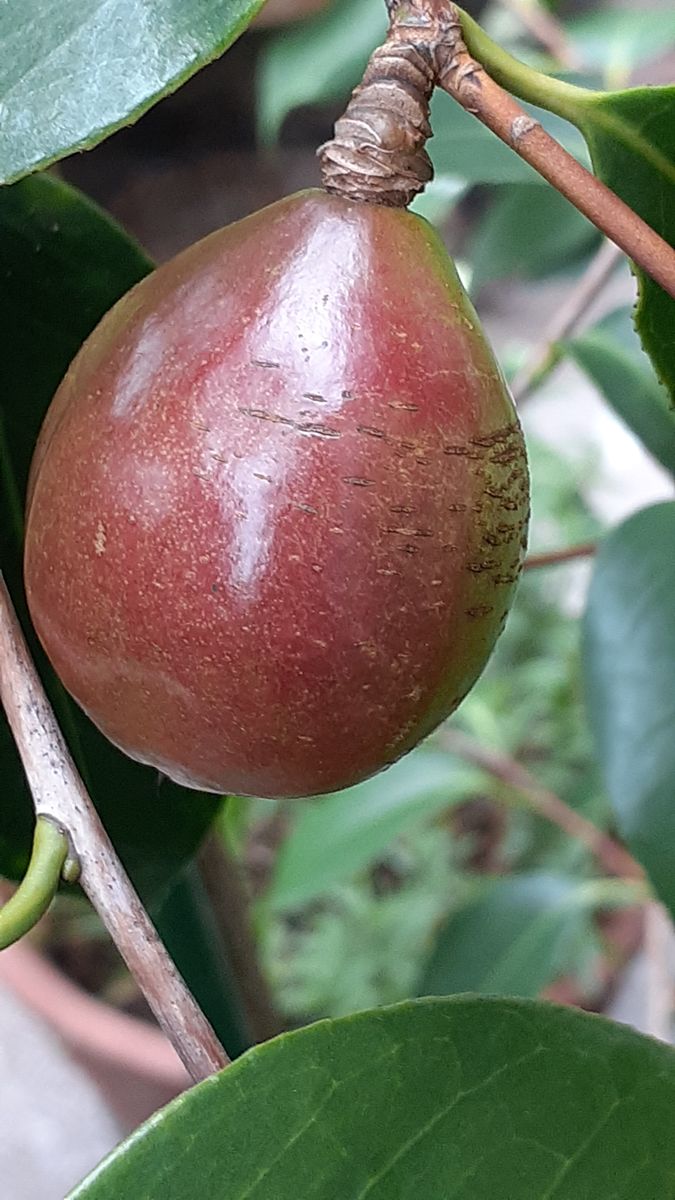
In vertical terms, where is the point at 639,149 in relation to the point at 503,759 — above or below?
above

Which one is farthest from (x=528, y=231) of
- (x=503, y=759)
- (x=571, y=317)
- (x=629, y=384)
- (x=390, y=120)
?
(x=390, y=120)

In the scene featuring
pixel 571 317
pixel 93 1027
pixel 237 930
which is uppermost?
pixel 571 317

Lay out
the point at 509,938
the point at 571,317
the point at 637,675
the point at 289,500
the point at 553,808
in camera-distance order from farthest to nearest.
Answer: the point at 553,808 → the point at 509,938 → the point at 571,317 → the point at 637,675 → the point at 289,500

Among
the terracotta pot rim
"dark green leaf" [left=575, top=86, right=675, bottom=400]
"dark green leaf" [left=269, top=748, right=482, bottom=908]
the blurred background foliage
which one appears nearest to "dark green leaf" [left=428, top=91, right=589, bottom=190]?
the blurred background foliage

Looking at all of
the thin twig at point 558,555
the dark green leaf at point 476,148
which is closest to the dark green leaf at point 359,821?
the thin twig at point 558,555

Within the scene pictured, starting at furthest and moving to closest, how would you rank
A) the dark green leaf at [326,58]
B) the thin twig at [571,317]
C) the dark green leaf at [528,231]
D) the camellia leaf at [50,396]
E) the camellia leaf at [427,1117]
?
the dark green leaf at [326,58] < the dark green leaf at [528,231] < the thin twig at [571,317] < the camellia leaf at [50,396] < the camellia leaf at [427,1117]

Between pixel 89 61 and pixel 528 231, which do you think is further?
pixel 528 231

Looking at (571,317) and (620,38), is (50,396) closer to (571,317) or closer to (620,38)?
(571,317)

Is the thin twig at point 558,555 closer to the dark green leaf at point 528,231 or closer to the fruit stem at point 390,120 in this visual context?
the dark green leaf at point 528,231
